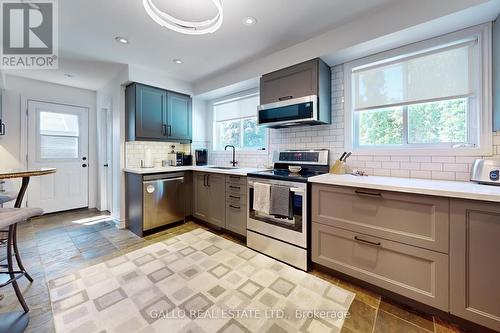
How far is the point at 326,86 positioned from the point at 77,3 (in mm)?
2570

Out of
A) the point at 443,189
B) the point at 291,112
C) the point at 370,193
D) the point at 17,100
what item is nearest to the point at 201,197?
the point at 291,112

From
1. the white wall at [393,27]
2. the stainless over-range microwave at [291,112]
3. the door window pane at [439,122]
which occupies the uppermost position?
the white wall at [393,27]

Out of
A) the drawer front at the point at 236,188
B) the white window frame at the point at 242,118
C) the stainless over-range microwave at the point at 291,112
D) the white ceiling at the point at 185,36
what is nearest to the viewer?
the white ceiling at the point at 185,36

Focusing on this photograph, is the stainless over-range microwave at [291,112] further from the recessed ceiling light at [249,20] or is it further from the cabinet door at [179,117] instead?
the cabinet door at [179,117]

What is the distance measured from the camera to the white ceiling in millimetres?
1844

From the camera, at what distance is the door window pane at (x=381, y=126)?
88.1 inches

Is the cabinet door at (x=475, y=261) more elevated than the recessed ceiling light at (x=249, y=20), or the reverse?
the recessed ceiling light at (x=249, y=20)

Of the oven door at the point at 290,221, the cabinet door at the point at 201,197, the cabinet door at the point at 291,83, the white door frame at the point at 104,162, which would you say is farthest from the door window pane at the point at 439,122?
the white door frame at the point at 104,162

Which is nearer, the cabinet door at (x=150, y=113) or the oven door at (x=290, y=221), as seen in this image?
the oven door at (x=290, y=221)

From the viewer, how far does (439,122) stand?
79.2 inches

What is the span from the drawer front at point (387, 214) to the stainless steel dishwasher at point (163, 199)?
2.21 meters

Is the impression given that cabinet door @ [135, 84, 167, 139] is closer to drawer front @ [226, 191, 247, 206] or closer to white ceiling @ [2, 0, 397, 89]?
white ceiling @ [2, 0, 397, 89]

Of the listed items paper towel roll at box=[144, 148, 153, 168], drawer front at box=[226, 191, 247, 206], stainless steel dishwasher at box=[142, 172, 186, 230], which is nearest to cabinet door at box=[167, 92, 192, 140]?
paper towel roll at box=[144, 148, 153, 168]

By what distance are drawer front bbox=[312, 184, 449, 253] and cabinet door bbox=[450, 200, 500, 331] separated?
73mm
